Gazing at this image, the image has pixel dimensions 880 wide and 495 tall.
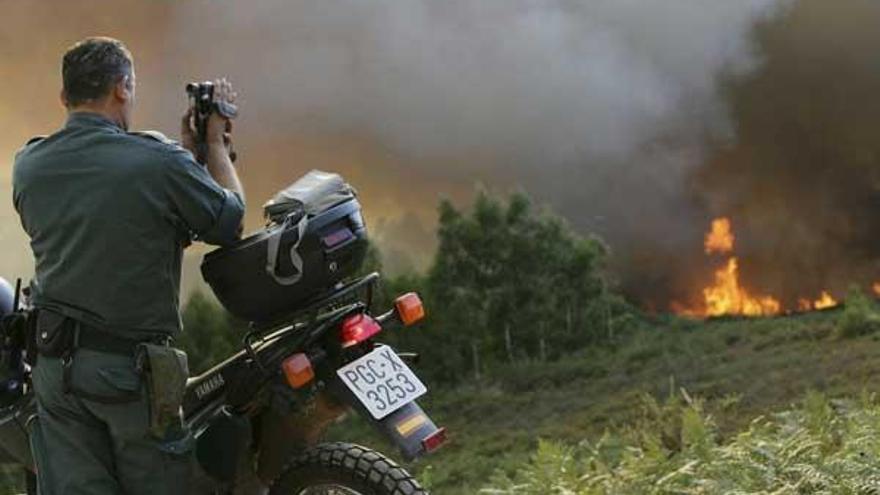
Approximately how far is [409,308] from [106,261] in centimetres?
104

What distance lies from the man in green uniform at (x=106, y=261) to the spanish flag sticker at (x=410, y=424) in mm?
754

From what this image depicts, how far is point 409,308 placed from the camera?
13.0 ft

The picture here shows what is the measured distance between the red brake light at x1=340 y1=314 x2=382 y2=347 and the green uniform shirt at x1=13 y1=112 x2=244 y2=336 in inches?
21.9

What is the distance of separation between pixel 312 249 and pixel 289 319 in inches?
11.7

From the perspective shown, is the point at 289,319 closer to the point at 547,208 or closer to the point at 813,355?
the point at 813,355

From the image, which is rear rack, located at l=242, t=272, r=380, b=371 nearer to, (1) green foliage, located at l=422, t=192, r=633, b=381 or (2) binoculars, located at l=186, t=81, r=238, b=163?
(2) binoculars, located at l=186, t=81, r=238, b=163

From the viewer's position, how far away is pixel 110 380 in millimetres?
3750

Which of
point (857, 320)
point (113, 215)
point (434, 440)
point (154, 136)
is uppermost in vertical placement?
point (154, 136)

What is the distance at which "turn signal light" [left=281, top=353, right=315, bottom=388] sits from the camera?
3781 millimetres

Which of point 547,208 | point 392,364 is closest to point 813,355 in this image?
point 392,364

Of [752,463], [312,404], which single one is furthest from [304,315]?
[752,463]

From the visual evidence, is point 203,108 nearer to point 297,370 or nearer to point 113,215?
point 113,215

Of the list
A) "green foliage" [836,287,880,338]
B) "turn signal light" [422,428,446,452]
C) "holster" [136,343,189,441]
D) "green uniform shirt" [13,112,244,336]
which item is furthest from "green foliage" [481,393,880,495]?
"green foliage" [836,287,880,338]

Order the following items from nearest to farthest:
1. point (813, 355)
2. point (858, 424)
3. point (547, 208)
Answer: point (858, 424), point (813, 355), point (547, 208)
